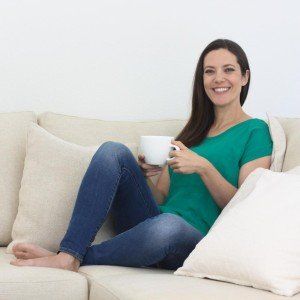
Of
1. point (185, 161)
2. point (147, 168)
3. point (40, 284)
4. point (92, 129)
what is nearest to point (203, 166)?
point (185, 161)

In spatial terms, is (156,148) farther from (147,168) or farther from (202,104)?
(202,104)

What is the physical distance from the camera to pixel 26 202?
6.77 feet

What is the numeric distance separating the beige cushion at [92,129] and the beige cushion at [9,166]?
4.4 inches

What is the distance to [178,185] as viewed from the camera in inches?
87.8

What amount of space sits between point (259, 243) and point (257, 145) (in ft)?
2.07

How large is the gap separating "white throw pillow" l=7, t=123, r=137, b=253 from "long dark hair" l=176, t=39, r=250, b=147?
41 centimetres

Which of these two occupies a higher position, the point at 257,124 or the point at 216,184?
the point at 257,124

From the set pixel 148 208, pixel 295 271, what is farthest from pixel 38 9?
pixel 295 271

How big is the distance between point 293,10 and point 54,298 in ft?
6.18

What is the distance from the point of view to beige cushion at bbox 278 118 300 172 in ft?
6.72

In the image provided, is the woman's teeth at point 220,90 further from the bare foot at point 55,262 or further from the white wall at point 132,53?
the bare foot at point 55,262

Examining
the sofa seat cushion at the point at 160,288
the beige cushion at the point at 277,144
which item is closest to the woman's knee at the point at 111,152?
the sofa seat cushion at the point at 160,288

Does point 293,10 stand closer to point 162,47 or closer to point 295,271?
point 162,47

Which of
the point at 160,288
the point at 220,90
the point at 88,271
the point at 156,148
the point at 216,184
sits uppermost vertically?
the point at 220,90
